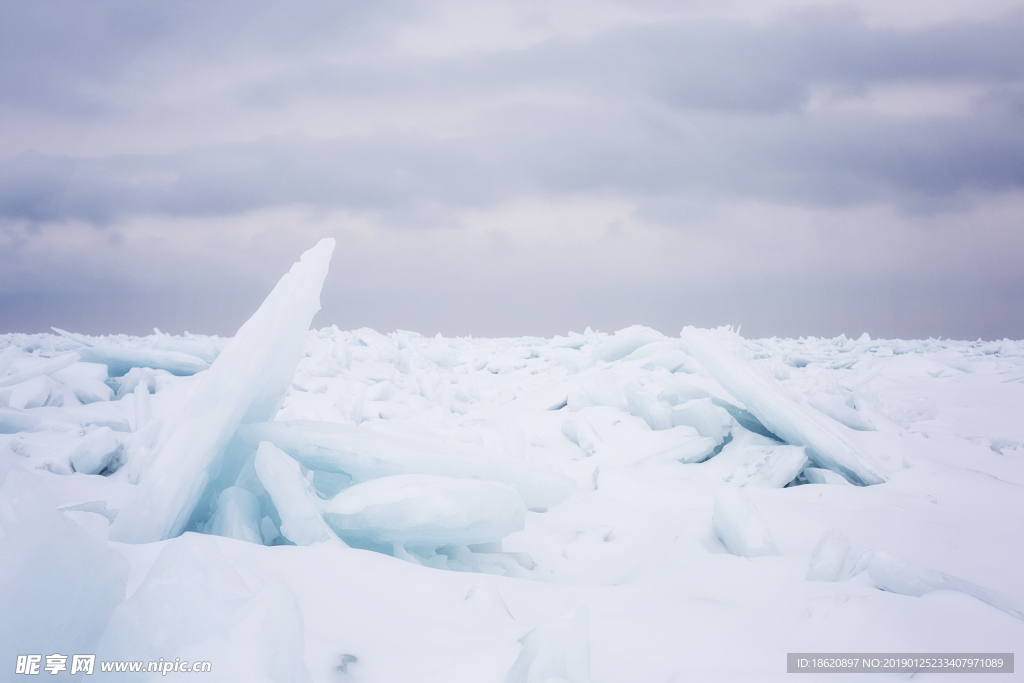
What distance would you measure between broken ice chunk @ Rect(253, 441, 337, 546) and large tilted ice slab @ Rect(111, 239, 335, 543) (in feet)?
0.62

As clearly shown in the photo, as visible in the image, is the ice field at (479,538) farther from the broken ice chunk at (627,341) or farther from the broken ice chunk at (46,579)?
the broken ice chunk at (627,341)

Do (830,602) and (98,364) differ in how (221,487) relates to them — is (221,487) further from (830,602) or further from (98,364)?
(98,364)

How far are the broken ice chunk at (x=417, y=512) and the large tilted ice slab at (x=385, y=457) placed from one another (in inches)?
7.6

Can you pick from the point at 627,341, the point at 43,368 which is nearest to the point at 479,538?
the point at 43,368

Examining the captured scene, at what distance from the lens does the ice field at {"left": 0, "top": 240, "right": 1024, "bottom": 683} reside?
1.08 m

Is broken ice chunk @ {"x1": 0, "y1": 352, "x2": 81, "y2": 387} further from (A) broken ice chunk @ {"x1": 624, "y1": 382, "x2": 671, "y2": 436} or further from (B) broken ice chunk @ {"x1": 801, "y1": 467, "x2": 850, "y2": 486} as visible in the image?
(B) broken ice chunk @ {"x1": 801, "y1": 467, "x2": 850, "y2": 486}

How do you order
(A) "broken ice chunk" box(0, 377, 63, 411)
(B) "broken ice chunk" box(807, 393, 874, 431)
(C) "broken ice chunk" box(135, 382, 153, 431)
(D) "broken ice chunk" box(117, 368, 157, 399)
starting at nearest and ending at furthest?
(C) "broken ice chunk" box(135, 382, 153, 431), (A) "broken ice chunk" box(0, 377, 63, 411), (B) "broken ice chunk" box(807, 393, 874, 431), (D) "broken ice chunk" box(117, 368, 157, 399)

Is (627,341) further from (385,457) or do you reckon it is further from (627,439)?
(385,457)

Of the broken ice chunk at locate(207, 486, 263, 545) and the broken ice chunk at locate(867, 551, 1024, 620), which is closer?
the broken ice chunk at locate(867, 551, 1024, 620)

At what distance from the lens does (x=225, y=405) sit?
6.18ft

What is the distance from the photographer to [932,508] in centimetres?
257

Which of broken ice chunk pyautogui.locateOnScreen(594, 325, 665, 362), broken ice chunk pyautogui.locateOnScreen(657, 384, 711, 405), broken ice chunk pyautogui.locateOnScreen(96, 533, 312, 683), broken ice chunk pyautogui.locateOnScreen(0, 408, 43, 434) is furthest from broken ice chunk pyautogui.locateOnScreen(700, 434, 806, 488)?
broken ice chunk pyautogui.locateOnScreen(0, 408, 43, 434)

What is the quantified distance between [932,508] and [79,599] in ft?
10.2

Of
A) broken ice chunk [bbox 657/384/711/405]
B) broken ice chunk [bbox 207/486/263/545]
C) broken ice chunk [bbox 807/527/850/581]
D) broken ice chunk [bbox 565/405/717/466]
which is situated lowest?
broken ice chunk [bbox 565/405/717/466]
